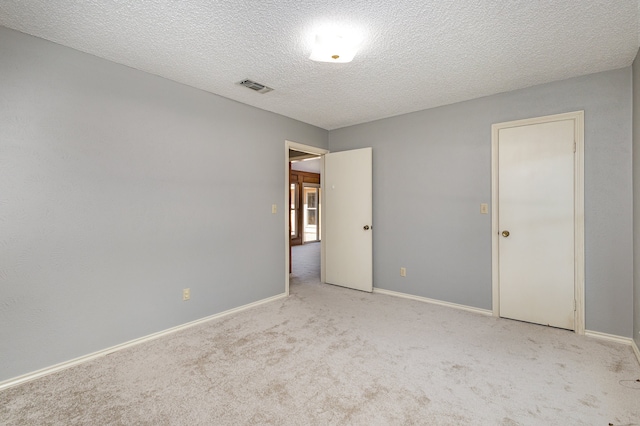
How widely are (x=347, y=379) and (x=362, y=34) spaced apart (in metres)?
2.49

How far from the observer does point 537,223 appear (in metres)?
3.09

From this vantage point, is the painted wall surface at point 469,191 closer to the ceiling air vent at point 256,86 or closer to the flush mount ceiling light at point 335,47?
the ceiling air vent at point 256,86

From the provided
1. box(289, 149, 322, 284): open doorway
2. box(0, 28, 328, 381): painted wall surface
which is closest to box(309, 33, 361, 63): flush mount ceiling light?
box(0, 28, 328, 381): painted wall surface

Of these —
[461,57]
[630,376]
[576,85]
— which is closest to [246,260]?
[461,57]

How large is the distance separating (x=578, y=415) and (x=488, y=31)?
2.54 m

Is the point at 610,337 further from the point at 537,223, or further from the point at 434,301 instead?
the point at 434,301

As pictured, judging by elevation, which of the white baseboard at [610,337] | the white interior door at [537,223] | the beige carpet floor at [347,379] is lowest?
the beige carpet floor at [347,379]

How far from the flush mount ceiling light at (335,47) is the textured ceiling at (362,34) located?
87mm

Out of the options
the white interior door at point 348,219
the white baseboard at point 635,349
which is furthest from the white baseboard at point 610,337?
the white interior door at point 348,219

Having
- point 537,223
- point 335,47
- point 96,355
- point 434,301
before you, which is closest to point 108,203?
point 96,355

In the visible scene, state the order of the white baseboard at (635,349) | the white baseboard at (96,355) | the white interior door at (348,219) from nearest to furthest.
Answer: the white baseboard at (96,355), the white baseboard at (635,349), the white interior door at (348,219)

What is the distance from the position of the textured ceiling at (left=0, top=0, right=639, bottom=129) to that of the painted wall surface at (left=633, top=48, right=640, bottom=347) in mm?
266

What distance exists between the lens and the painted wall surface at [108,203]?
213 cm

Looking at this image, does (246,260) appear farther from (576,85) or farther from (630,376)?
(576,85)
